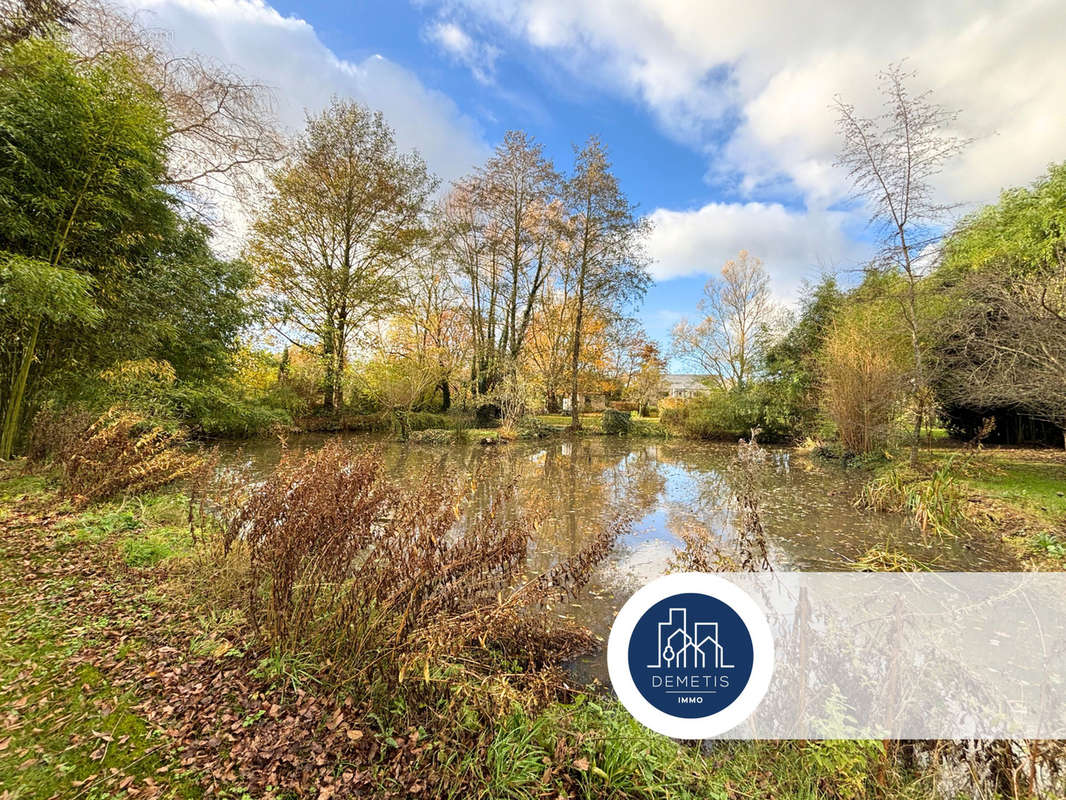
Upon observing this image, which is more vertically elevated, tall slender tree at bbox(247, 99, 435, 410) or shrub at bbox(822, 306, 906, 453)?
tall slender tree at bbox(247, 99, 435, 410)

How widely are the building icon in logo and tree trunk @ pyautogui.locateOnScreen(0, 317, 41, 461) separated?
7.70 metres

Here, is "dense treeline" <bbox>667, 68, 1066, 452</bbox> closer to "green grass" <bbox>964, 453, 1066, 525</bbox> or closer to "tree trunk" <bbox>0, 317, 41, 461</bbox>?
"green grass" <bbox>964, 453, 1066, 525</bbox>

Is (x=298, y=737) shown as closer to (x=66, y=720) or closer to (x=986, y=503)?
(x=66, y=720)

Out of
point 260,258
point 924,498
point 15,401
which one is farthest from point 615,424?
point 15,401

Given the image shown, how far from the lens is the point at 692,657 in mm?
1619

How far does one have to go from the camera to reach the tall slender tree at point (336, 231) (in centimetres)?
1292

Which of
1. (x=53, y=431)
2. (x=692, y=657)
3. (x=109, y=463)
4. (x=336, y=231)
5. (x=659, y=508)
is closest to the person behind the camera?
(x=692, y=657)

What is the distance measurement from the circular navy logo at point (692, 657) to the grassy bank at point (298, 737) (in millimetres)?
246

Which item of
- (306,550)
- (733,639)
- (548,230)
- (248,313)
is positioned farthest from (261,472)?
(548,230)

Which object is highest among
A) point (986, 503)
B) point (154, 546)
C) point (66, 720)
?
point (986, 503)

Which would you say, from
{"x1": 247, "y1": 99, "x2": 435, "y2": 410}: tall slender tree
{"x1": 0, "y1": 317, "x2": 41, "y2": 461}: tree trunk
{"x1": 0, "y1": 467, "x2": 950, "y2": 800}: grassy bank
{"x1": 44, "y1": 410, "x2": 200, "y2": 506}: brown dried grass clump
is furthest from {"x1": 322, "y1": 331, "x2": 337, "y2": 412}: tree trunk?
{"x1": 0, "y1": 467, "x2": 950, "y2": 800}: grassy bank

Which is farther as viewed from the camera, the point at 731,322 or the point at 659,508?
the point at 731,322

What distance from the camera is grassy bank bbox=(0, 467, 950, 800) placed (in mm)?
1465

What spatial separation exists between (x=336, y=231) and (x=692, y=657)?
51.1 feet
